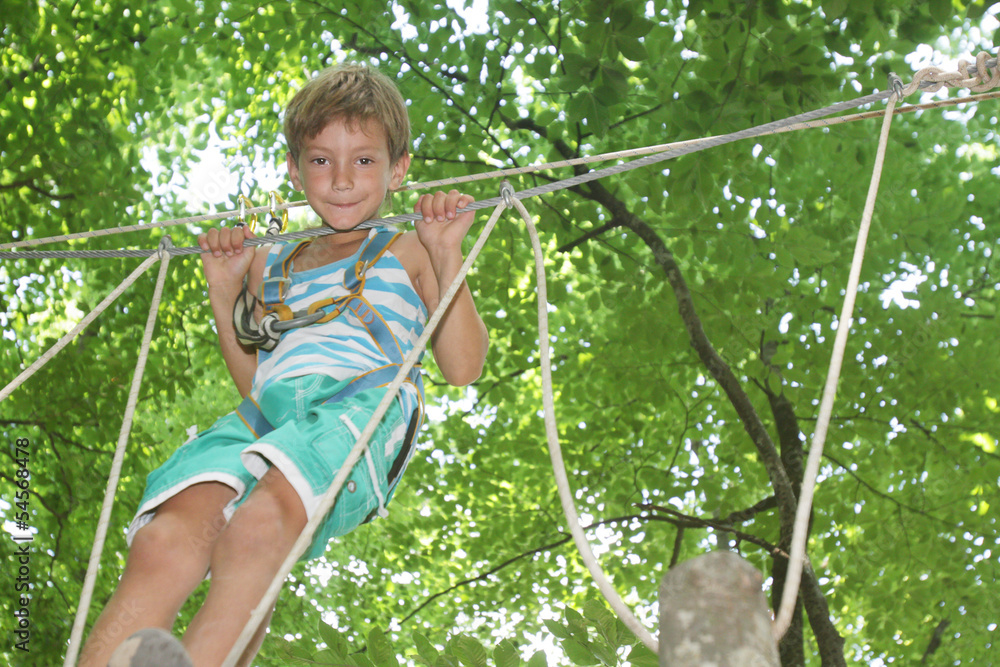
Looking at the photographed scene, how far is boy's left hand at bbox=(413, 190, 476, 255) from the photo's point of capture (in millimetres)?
1919

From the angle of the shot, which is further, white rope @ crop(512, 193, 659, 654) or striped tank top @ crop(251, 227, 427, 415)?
striped tank top @ crop(251, 227, 427, 415)

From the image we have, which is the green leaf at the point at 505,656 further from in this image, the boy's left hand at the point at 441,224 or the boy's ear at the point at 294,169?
the boy's ear at the point at 294,169

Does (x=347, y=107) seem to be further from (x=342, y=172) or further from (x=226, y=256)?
(x=226, y=256)

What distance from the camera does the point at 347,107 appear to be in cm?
197

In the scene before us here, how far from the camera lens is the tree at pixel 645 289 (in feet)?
13.7

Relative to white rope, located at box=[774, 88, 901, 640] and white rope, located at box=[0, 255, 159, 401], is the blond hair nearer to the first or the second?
white rope, located at box=[0, 255, 159, 401]

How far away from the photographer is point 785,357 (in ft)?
16.4

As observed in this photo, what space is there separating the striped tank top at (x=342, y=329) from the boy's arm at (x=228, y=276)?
0.07 meters

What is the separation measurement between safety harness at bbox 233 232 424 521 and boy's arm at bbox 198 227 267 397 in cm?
5

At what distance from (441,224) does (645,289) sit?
3.38 metres

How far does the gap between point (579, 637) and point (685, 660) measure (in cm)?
219

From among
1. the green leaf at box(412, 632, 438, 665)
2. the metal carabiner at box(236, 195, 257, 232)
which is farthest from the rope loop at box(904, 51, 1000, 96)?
the green leaf at box(412, 632, 438, 665)

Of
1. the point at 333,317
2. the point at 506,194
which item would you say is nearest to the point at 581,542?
the point at 506,194

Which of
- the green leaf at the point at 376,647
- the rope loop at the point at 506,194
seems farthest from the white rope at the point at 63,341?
the green leaf at the point at 376,647
